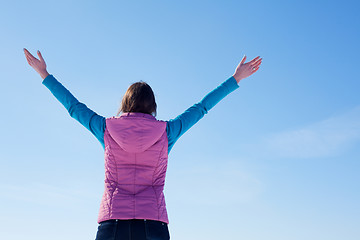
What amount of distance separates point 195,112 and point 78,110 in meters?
1.54

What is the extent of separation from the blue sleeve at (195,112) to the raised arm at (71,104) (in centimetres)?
86

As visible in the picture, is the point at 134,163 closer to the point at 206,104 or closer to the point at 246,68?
the point at 206,104

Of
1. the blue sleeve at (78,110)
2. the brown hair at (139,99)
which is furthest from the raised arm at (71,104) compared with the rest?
the brown hair at (139,99)

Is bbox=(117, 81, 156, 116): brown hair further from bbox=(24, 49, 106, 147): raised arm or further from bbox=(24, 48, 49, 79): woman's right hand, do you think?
bbox=(24, 48, 49, 79): woman's right hand

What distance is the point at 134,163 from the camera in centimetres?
461

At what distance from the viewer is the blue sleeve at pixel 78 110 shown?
15.9 ft

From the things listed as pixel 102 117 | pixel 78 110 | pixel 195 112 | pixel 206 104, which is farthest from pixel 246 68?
pixel 78 110

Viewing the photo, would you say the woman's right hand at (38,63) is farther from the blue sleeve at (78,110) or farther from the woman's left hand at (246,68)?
the woman's left hand at (246,68)

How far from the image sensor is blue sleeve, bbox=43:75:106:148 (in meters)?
4.86

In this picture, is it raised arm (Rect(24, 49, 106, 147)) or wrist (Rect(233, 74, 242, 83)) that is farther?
wrist (Rect(233, 74, 242, 83))

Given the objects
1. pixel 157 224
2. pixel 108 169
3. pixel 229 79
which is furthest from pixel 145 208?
pixel 229 79

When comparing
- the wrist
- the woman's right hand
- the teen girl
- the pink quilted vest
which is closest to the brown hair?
the teen girl

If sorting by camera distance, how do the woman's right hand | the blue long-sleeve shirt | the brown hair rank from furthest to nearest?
the woman's right hand → the blue long-sleeve shirt → the brown hair

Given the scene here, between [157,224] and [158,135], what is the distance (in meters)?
1.03
